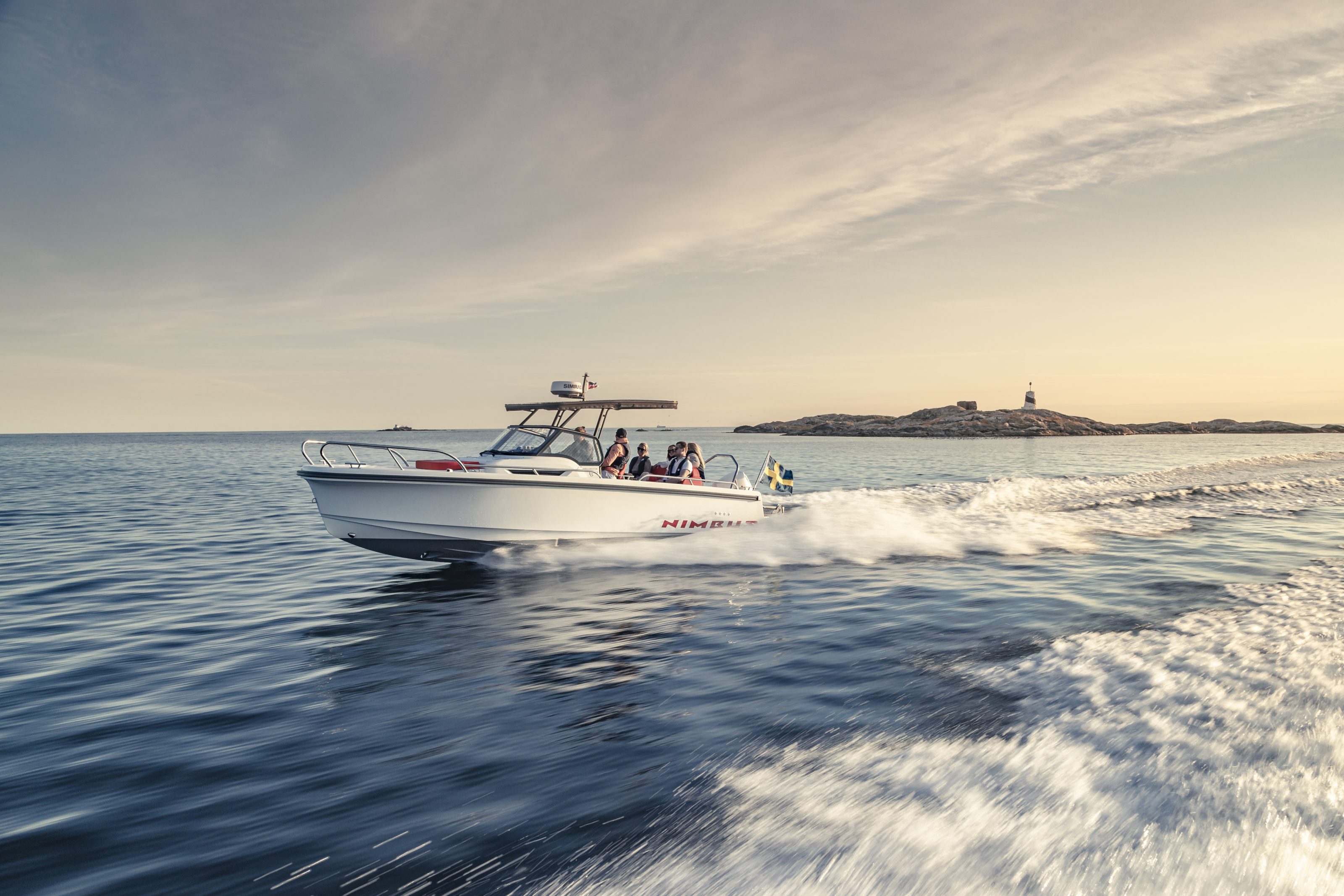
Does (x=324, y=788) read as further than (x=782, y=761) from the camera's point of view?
No

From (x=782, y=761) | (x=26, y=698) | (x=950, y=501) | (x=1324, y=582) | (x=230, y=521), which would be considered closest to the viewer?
(x=782, y=761)

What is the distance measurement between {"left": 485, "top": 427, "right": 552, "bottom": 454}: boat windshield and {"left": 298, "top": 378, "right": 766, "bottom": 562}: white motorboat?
17mm

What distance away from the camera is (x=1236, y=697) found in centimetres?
509

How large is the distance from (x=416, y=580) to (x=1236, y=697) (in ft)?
32.0

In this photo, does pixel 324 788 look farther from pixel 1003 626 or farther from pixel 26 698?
pixel 1003 626

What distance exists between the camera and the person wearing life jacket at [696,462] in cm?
1255

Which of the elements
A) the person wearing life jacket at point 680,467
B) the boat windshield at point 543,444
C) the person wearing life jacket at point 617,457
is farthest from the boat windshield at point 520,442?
the person wearing life jacket at point 680,467

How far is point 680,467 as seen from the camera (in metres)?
12.6

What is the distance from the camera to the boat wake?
11.6 metres

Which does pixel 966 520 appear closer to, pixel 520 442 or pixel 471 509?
pixel 520 442

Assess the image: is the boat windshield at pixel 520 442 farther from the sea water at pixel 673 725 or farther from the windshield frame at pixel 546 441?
the sea water at pixel 673 725

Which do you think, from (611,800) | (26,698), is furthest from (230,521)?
(611,800)

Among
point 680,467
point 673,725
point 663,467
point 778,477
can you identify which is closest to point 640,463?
point 663,467

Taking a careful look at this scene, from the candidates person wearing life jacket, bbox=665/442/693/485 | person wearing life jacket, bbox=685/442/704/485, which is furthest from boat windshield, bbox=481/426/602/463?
person wearing life jacket, bbox=685/442/704/485
